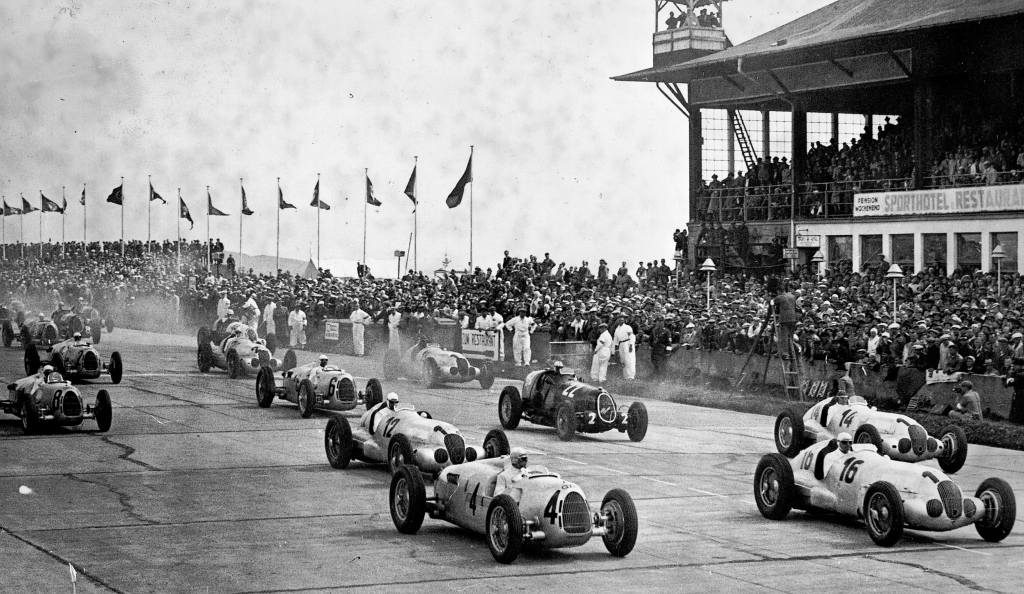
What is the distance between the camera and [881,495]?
14.6 m

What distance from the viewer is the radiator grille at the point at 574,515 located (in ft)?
44.2

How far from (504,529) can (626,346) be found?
20705mm

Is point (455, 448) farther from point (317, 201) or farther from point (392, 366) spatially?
point (317, 201)

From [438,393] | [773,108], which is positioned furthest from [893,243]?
[438,393]

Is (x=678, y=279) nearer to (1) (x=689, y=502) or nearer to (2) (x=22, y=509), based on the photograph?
(1) (x=689, y=502)

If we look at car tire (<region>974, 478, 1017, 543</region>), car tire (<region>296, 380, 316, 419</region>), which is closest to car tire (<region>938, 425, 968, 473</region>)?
car tire (<region>974, 478, 1017, 543</region>)

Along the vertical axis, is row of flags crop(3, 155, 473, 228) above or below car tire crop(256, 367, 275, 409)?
above

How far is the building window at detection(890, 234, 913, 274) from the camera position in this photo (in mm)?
40656

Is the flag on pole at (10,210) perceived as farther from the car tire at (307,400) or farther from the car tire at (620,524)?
the car tire at (620,524)

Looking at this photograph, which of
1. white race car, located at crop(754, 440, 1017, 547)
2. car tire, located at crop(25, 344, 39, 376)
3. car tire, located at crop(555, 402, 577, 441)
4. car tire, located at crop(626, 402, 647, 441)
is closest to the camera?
white race car, located at crop(754, 440, 1017, 547)

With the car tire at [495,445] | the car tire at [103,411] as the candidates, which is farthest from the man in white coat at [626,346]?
the car tire at [495,445]

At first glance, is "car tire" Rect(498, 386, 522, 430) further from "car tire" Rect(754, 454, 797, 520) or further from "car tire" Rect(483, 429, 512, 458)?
"car tire" Rect(754, 454, 797, 520)

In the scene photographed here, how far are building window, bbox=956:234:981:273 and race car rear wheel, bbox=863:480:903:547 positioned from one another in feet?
82.9

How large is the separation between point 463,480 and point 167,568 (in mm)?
3350
